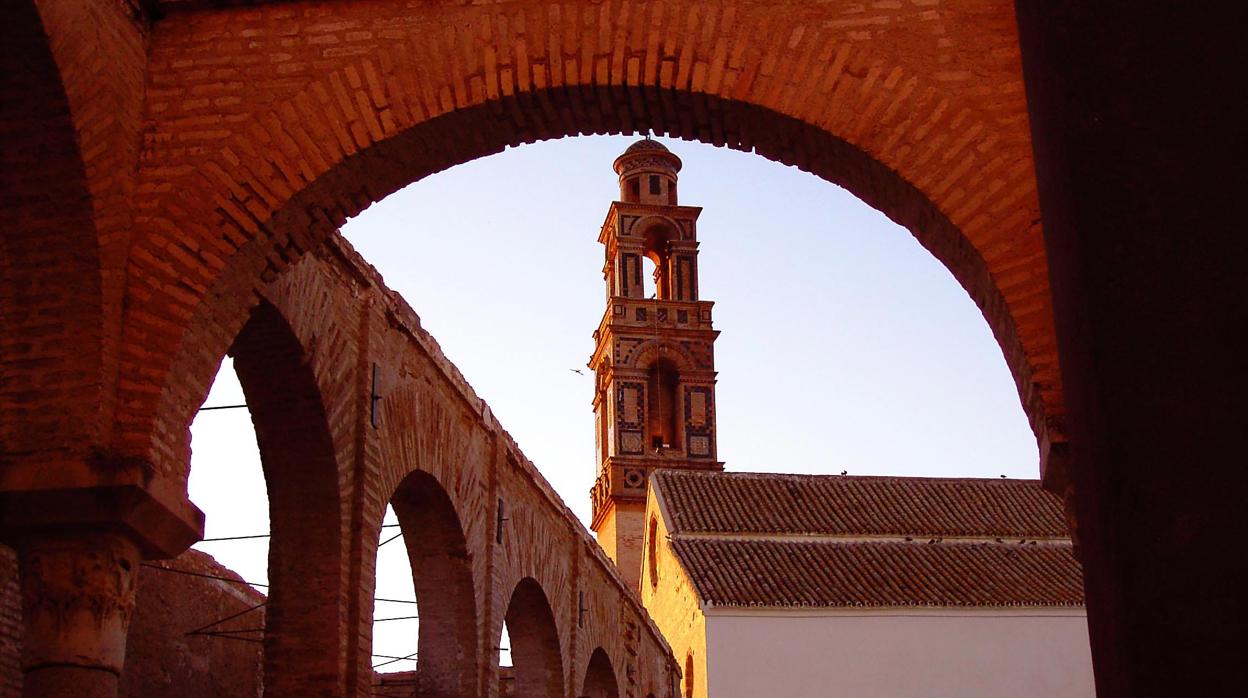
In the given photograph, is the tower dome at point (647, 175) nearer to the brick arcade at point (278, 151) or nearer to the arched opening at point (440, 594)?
the arched opening at point (440, 594)

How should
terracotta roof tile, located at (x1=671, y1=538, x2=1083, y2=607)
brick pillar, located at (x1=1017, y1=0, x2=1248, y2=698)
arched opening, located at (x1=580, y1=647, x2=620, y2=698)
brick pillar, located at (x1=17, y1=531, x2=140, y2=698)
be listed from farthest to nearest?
terracotta roof tile, located at (x1=671, y1=538, x2=1083, y2=607), arched opening, located at (x1=580, y1=647, x2=620, y2=698), brick pillar, located at (x1=17, y1=531, x2=140, y2=698), brick pillar, located at (x1=1017, y1=0, x2=1248, y2=698)

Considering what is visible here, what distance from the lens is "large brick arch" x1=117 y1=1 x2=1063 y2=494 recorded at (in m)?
6.02

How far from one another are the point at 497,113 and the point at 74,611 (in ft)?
8.94

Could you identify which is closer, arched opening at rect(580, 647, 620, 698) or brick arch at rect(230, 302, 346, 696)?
brick arch at rect(230, 302, 346, 696)

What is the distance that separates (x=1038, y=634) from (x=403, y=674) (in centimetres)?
1345

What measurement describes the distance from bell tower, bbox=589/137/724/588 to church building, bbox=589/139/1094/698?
224 inches

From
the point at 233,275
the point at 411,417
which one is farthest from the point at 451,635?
the point at 233,275

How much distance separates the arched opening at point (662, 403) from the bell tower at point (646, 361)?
3 cm

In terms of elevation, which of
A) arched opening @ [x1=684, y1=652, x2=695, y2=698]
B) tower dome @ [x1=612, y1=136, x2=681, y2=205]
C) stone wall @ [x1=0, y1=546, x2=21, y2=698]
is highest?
tower dome @ [x1=612, y1=136, x2=681, y2=205]

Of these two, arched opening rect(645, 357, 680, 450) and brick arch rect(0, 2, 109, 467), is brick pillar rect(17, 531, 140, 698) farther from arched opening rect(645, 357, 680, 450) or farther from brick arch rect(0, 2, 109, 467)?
arched opening rect(645, 357, 680, 450)

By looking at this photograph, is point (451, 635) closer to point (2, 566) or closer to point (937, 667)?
point (2, 566)

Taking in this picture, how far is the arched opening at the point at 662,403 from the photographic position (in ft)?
116

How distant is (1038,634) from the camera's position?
23.8 metres

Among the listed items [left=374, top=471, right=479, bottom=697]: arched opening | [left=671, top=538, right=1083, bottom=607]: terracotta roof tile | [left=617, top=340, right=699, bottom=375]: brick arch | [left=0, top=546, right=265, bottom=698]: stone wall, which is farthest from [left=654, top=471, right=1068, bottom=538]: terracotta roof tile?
[left=374, top=471, right=479, bottom=697]: arched opening
